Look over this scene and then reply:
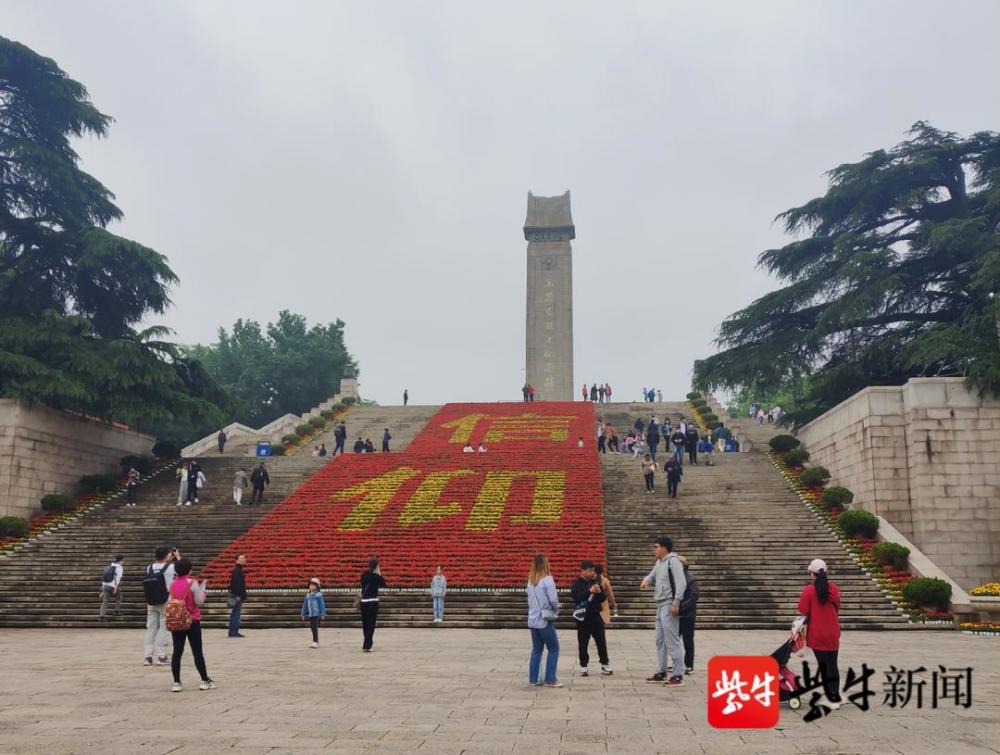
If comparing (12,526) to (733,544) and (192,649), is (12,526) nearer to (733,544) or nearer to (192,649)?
(192,649)

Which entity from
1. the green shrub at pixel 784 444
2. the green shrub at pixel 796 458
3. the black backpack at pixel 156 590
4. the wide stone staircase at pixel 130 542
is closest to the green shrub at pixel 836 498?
the green shrub at pixel 796 458

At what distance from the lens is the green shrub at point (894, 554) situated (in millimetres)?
20875

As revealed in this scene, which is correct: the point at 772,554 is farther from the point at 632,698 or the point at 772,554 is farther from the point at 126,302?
the point at 126,302

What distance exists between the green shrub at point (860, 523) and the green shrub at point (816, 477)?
420cm

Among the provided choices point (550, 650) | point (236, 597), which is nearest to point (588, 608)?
point (550, 650)

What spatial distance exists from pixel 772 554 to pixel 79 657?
1620 cm

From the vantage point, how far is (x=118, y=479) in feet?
103

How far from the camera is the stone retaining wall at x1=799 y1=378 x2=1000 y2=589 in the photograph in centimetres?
2259

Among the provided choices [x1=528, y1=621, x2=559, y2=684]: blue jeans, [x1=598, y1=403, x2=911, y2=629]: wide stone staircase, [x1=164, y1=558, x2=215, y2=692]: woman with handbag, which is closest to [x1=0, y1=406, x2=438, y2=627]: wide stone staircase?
[x1=164, y1=558, x2=215, y2=692]: woman with handbag

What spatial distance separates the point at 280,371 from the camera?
66.0 m

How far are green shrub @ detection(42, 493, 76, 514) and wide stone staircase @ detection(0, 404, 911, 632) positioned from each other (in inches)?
43.2

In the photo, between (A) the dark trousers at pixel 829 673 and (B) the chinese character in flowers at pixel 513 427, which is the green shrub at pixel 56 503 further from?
(A) the dark trousers at pixel 829 673

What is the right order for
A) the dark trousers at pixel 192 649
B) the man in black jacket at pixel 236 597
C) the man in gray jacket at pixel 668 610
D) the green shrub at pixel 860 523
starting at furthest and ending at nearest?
the green shrub at pixel 860 523, the man in black jacket at pixel 236 597, the man in gray jacket at pixel 668 610, the dark trousers at pixel 192 649

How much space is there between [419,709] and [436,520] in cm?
1640
